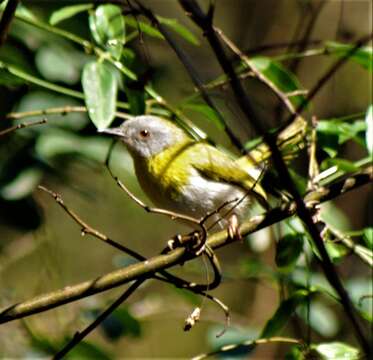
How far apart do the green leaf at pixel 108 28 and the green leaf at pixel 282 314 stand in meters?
0.88

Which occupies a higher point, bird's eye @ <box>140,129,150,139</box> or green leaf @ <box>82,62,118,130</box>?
bird's eye @ <box>140,129,150,139</box>

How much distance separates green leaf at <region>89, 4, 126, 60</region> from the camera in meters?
2.52

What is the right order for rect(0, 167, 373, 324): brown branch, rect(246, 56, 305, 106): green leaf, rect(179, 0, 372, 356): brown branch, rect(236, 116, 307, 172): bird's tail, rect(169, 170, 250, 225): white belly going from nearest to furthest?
1. rect(179, 0, 372, 356): brown branch
2. rect(0, 167, 373, 324): brown branch
3. rect(236, 116, 307, 172): bird's tail
4. rect(246, 56, 305, 106): green leaf
5. rect(169, 170, 250, 225): white belly

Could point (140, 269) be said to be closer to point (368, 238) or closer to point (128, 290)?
point (128, 290)

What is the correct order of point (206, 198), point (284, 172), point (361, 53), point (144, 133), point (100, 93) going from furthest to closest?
1. point (144, 133)
2. point (206, 198)
3. point (361, 53)
4. point (100, 93)
5. point (284, 172)

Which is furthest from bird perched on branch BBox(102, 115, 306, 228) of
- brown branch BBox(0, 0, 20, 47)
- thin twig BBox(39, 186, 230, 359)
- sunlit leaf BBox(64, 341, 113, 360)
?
brown branch BBox(0, 0, 20, 47)

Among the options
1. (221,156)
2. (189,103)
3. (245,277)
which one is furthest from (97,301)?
(189,103)

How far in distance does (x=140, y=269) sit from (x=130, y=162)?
6.04ft

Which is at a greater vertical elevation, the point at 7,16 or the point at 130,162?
the point at 130,162

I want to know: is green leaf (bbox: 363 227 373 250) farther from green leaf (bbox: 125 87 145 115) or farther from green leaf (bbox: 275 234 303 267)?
green leaf (bbox: 125 87 145 115)

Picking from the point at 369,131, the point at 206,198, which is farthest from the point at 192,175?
the point at 369,131

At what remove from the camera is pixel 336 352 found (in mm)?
2277

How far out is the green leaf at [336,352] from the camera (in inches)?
87.4

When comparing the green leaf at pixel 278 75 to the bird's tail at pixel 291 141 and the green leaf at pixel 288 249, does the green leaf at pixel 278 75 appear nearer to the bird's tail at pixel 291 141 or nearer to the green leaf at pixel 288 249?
the bird's tail at pixel 291 141
